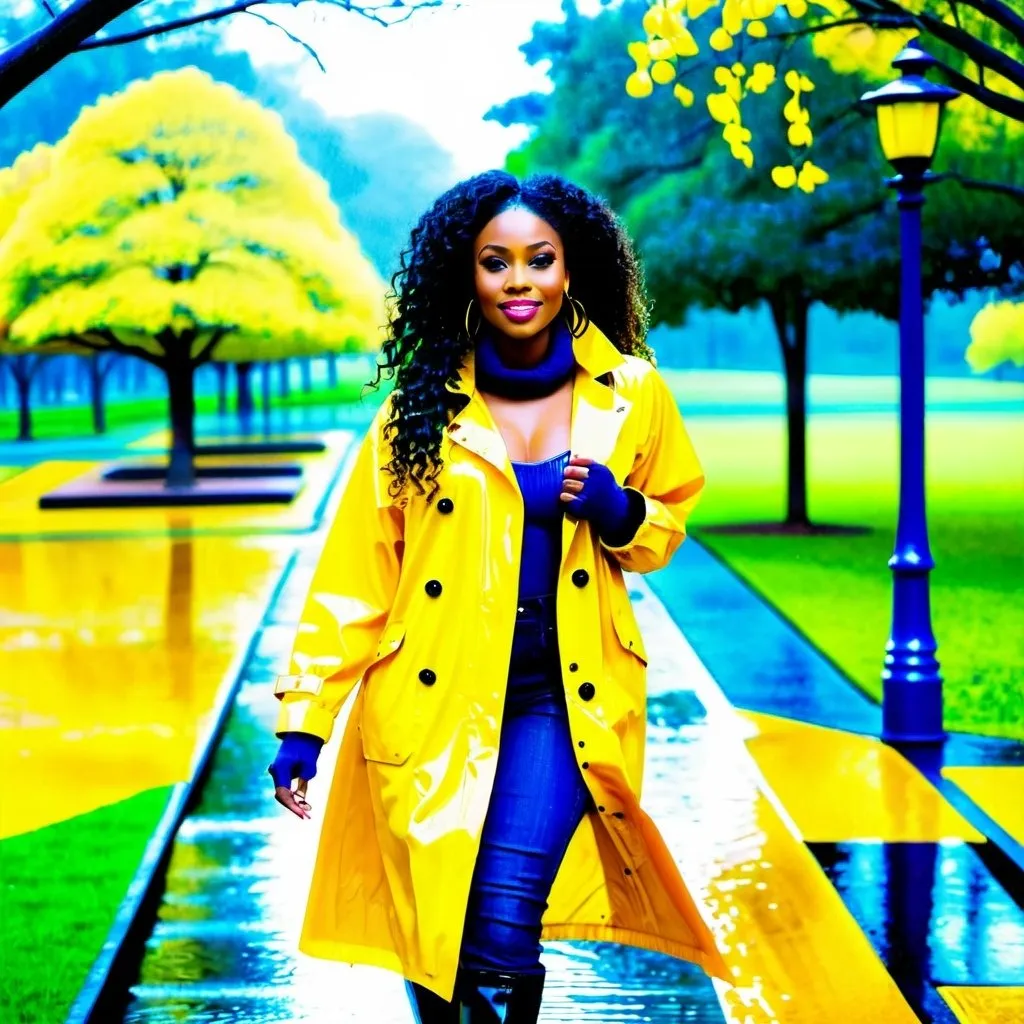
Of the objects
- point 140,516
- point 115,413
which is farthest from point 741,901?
point 115,413

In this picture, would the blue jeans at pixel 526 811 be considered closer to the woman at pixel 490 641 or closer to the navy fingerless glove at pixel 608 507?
the woman at pixel 490 641

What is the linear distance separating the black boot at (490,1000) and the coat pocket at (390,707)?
1.46 ft

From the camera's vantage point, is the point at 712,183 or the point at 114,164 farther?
the point at 114,164

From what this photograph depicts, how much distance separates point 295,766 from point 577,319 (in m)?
1.12

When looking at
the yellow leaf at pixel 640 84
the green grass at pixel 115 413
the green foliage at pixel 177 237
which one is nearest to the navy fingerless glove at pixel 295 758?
the yellow leaf at pixel 640 84

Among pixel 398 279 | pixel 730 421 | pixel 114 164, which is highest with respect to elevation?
pixel 114 164

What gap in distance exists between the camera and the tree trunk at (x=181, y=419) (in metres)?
26.8

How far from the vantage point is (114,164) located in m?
27.5

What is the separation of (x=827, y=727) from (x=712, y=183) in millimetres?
9825

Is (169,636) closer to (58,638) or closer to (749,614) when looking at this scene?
(58,638)

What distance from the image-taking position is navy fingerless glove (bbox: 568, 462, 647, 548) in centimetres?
373

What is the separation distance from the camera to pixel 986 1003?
210 inches

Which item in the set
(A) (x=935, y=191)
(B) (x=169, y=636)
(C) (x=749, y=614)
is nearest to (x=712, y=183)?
(A) (x=935, y=191)

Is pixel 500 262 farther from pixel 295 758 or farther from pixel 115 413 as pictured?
pixel 115 413
